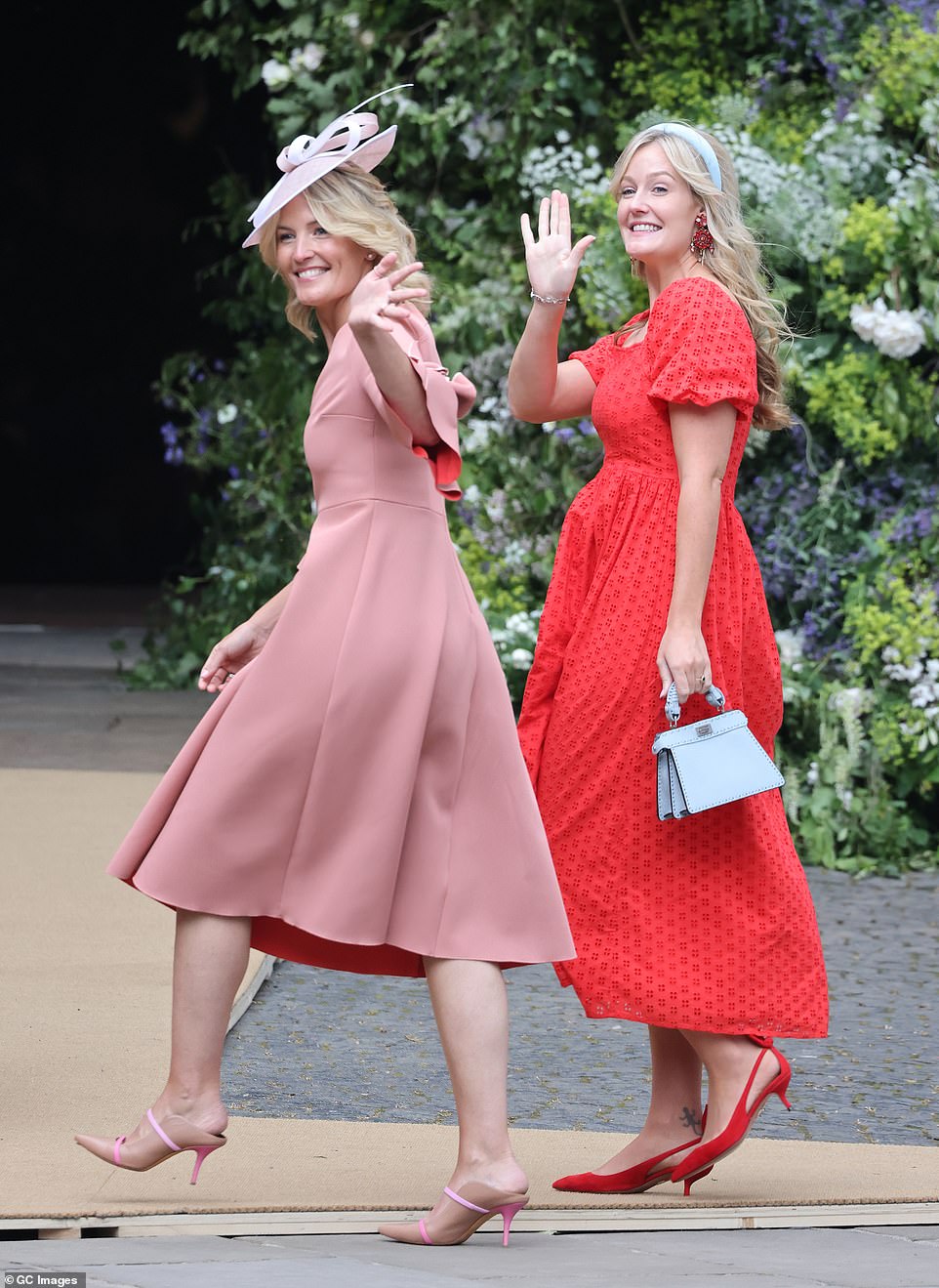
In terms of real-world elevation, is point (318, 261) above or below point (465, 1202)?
above

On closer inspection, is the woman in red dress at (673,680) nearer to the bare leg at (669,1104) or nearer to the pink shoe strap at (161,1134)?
the bare leg at (669,1104)

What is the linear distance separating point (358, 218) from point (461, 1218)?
1436 mm

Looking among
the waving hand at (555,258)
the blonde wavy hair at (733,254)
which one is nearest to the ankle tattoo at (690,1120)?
the blonde wavy hair at (733,254)

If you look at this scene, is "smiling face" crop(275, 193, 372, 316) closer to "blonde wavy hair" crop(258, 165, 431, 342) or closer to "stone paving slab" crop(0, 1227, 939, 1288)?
"blonde wavy hair" crop(258, 165, 431, 342)

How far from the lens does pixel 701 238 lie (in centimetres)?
329

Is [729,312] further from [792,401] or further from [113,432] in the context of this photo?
[113,432]

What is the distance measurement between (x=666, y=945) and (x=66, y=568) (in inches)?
527

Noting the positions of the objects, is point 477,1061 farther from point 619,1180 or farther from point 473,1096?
point 619,1180

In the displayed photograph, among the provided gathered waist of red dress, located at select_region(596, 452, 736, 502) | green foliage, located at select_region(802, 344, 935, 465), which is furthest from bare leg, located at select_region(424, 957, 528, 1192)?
green foliage, located at select_region(802, 344, 935, 465)

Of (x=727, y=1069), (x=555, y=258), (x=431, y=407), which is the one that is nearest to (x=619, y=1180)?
(x=727, y=1069)

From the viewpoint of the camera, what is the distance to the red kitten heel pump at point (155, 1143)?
9.45ft

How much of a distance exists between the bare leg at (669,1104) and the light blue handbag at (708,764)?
42 centimetres

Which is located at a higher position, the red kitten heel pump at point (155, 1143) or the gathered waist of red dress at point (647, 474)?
the gathered waist of red dress at point (647, 474)

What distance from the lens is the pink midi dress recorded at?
2.86 m
